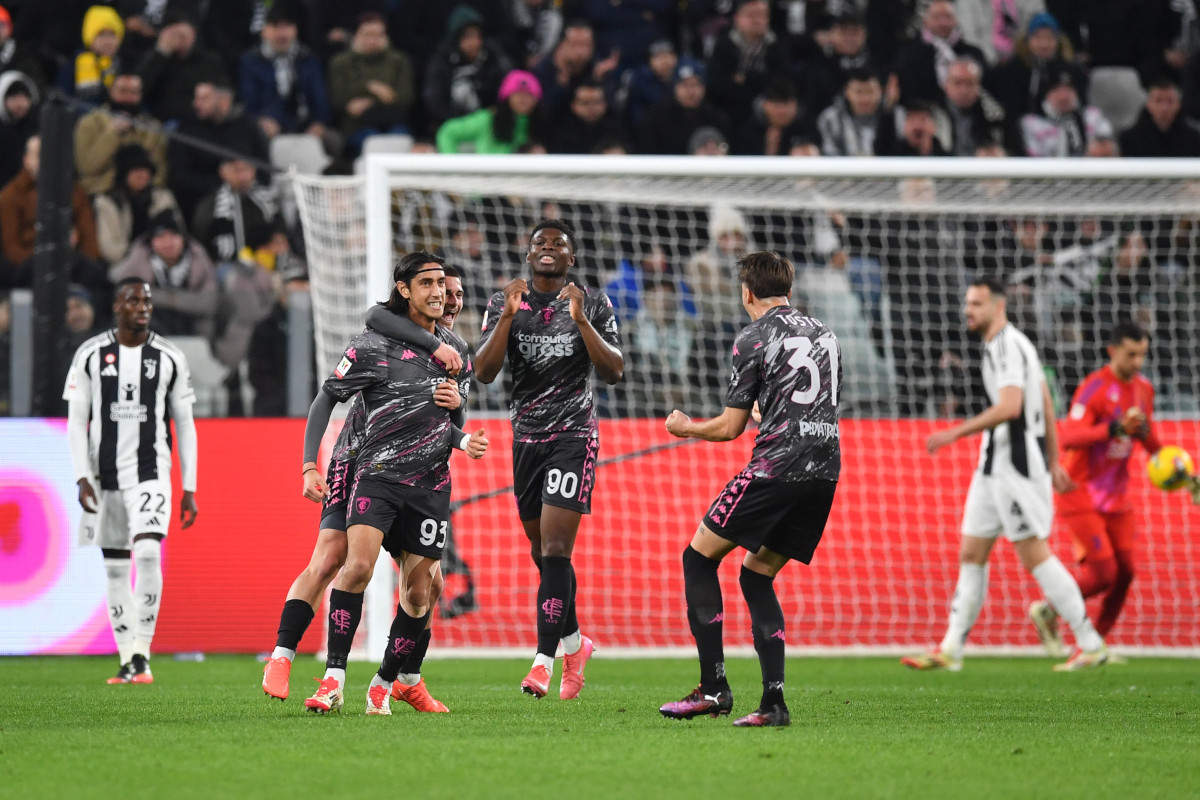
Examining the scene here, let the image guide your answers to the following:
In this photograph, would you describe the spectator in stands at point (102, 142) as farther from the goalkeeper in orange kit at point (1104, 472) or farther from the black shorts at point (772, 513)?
the black shorts at point (772, 513)

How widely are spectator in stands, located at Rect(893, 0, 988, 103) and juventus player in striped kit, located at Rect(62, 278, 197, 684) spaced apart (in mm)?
8852

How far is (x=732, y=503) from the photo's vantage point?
635cm

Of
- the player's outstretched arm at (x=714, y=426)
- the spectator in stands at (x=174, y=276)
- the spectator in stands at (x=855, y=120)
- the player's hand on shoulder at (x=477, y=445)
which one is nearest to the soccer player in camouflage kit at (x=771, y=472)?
the player's outstretched arm at (x=714, y=426)

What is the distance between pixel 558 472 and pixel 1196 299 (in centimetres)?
790

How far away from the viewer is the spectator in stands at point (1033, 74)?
15.7 m

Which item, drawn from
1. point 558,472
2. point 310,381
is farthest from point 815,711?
point 310,381

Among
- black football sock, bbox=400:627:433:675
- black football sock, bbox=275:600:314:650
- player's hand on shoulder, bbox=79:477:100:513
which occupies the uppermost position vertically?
player's hand on shoulder, bbox=79:477:100:513

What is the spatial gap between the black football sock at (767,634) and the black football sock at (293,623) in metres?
1.92

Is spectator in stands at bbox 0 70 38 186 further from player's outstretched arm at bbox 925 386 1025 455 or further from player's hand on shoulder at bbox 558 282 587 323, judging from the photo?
player's outstretched arm at bbox 925 386 1025 455

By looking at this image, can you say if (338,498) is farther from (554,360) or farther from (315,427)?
(554,360)

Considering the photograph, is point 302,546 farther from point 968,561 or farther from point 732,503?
point 732,503

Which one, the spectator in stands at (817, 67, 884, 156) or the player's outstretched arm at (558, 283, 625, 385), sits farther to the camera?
the spectator in stands at (817, 67, 884, 156)

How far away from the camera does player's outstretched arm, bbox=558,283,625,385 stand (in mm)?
7258

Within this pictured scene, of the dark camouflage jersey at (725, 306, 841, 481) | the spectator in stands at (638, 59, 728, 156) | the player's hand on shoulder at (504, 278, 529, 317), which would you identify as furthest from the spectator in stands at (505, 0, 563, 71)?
the dark camouflage jersey at (725, 306, 841, 481)
